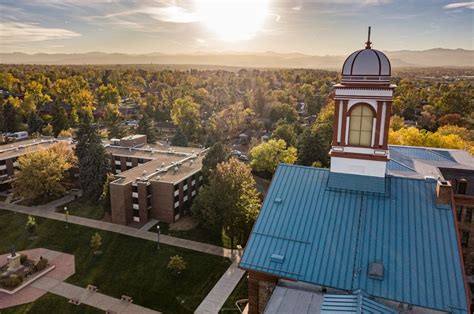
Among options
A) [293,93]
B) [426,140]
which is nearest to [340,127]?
[426,140]

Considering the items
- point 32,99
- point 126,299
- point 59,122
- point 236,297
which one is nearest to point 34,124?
point 59,122

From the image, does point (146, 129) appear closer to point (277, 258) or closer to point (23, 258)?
point (23, 258)

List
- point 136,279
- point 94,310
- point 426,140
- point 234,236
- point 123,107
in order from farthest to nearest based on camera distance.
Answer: point 123,107
point 426,140
point 234,236
point 136,279
point 94,310

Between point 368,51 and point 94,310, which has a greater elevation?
point 368,51

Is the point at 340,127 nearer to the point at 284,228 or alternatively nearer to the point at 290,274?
the point at 284,228

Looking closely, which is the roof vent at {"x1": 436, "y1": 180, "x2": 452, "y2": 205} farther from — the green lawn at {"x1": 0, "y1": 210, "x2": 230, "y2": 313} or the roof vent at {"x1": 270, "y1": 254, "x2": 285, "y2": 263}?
the green lawn at {"x1": 0, "y1": 210, "x2": 230, "y2": 313}
